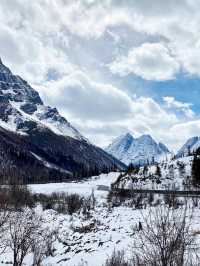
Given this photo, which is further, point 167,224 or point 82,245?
point 82,245

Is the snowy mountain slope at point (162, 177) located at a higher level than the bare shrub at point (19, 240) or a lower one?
higher

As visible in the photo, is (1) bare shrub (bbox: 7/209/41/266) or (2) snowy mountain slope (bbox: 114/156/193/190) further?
(2) snowy mountain slope (bbox: 114/156/193/190)

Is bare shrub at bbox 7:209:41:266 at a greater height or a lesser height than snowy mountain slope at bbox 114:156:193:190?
lesser

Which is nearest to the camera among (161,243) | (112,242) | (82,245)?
(161,243)

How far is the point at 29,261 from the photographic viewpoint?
125ft

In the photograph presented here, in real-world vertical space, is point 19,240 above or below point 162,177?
below

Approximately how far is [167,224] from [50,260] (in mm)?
26818

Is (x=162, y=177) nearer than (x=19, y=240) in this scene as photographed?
No

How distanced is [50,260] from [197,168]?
70.7 meters

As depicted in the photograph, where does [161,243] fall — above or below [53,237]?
above

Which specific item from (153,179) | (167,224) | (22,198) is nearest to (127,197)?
(22,198)

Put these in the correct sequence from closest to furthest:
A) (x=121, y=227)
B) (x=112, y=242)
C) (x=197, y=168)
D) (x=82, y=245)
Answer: (x=112, y=242)
(x=82, y=245)
(x=121, y=227)
(x=197, y=168)

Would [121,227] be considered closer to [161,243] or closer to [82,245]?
[82,245]

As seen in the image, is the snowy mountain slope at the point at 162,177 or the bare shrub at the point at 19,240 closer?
the bare shrub at the point at 19,240
